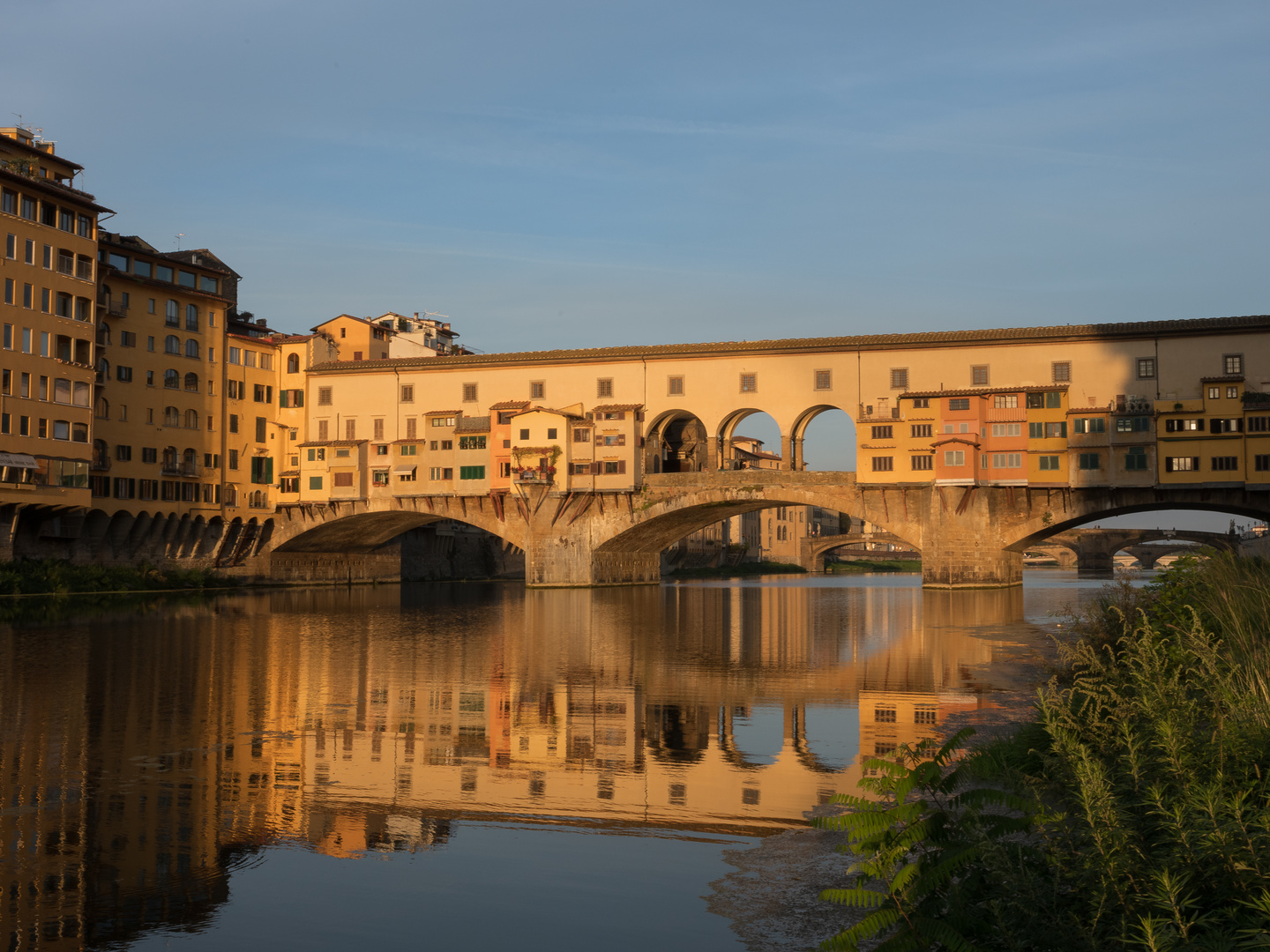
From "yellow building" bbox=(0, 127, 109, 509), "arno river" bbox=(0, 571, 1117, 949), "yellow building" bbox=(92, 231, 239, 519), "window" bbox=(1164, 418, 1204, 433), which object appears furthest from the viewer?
"yellow building" bbox=(92, 231, 239, 519)

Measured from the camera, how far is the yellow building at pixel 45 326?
51.9m

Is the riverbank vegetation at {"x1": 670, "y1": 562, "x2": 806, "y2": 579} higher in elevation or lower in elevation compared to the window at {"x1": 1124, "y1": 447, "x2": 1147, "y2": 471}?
lower

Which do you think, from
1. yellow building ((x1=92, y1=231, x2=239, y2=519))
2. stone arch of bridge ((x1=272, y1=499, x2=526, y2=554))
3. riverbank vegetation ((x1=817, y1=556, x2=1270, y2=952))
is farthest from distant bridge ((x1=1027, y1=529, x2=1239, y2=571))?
riverbank vegetation ((x1=817, y1=556, x2=1270, y2=952))

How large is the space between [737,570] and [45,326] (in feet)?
241

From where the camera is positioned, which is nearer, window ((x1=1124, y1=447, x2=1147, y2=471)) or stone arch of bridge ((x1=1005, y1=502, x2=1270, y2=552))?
stone arch of bridge ((x1=1005, y1=502, x2=1270, y2=552))

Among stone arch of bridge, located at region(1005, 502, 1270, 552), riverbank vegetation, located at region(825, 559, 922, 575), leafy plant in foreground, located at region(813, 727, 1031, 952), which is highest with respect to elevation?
stone arch of bridge, located at region(1005, 502, 1270, 552)

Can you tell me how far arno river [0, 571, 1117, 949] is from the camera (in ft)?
25.7

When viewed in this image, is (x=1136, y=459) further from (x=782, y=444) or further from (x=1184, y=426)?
(x=782, y=444)

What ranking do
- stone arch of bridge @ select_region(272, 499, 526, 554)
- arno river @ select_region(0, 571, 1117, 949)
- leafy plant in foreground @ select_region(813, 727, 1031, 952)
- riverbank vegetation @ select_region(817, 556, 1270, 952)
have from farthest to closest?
1. stone arch of bridge @ select_region(272, 499, 526, 554)
2. arno river @ select_region(0, 571, 1117, 949)
3. leafy plant in foreground @ select_region(813, 727, 1031, 952)
4. riverbank vegetation @ select_region(817, 556, 1270, 952)

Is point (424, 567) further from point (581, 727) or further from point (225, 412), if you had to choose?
point (581, 727)

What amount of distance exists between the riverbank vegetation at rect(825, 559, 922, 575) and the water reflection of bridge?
100756mm

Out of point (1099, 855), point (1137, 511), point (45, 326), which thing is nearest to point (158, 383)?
point (45, 326)

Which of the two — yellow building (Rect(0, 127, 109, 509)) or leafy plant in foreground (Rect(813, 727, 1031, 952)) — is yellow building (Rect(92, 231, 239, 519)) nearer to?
yellow building (Rect(0, 127, 109, 509))

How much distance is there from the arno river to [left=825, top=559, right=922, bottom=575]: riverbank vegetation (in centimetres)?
10438
